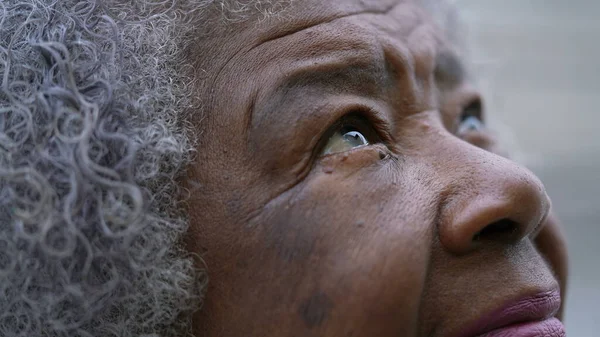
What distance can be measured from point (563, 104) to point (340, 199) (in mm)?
2895

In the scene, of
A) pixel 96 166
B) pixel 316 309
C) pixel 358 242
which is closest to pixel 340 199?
pixel 358 242

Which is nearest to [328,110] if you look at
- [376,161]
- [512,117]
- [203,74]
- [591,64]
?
[376,161]

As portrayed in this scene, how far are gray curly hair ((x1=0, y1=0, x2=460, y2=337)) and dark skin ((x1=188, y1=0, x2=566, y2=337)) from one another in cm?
6

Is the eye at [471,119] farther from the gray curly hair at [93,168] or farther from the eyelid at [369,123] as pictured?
the gray curly hair at [93,168]

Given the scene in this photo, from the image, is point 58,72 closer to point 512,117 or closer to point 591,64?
point 512,117

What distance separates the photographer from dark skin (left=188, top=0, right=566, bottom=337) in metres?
1.08

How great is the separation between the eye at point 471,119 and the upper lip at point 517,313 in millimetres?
478

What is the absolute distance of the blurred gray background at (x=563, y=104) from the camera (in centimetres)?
305

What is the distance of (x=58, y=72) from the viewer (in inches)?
43.6

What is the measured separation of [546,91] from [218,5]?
283 centimetres

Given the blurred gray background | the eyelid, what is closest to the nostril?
the eyelid

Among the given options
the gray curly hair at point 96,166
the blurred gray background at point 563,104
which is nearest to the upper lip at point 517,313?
the gray curly hair at point 96,166

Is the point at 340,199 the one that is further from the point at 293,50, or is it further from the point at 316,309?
the point at 293,50

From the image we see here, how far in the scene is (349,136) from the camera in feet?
4.03
